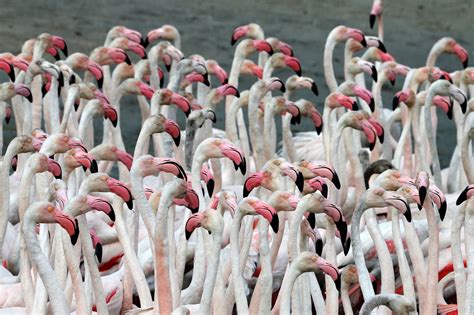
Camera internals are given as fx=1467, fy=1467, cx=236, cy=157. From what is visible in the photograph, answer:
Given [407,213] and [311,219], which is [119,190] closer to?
[311,219]

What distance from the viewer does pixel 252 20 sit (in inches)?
640

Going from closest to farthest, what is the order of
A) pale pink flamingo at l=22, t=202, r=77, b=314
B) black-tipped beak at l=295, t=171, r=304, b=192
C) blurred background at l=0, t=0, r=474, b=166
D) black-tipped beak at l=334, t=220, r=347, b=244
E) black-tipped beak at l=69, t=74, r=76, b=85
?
pale pink flamingo at l=22, t=202, r=77, b=314 → black-tipped beak at l=334, t=220, r=347, b=244 → black-tipped beak at l=295, t=171, r=304, b=192 → black-tipped beak at l=69, t=74, r=76, b=85 → blurred background at l=0, t=0, r=474, b=166

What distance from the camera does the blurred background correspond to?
15.2m

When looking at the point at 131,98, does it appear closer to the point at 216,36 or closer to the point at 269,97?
the point at 216,36

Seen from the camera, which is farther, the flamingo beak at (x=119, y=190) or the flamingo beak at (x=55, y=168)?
the flamingo beak at (x=55, y=168)

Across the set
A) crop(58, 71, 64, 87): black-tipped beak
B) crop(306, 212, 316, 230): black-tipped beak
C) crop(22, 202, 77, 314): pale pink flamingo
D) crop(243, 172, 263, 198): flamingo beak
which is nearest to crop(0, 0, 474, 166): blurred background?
crop(58, 71, 64, 87): black-tipped beak

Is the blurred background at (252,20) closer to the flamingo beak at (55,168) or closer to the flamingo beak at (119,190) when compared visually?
the flamingo beak at (55,168)

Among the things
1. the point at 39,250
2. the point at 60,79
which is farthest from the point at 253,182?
the point at 60,79

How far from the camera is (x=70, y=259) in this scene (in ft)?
21.8

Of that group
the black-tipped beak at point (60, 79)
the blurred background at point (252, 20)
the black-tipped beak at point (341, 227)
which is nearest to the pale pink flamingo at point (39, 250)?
the black-tipped beak at point (341, 227)

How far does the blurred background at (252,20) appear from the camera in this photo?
49.9 ft

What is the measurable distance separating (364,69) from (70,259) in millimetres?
3519

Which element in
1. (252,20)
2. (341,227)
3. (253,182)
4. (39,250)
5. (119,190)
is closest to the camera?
(39,250)

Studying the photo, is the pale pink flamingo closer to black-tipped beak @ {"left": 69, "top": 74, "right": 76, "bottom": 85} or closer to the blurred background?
black-tipped beak @ {"left": 69, "top": 74, "right": 76, "bottom": 85}
